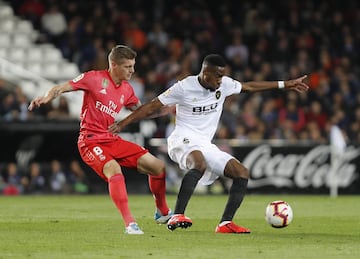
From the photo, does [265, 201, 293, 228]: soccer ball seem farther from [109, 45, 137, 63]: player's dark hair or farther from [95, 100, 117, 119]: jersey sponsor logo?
[109, 45, 137, 63]: player's dark hair

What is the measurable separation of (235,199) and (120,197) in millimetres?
1262

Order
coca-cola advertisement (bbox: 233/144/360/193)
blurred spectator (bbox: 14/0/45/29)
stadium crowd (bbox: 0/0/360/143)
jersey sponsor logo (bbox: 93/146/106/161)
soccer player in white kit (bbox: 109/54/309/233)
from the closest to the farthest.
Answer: soccer player in white kit (bbox: 109/54/309/233)
jersey sponsor logo (bbox: 93/146/106/161)
coca-cola advertisement (bbox: 233/144/360/193)
stadium crowd (bbox: 0/0/360/143)
blurred spectator (bbox: 14/0/45/29)

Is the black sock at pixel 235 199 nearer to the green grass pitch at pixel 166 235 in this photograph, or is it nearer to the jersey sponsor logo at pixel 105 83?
the green grass pitch at pixel 166 235

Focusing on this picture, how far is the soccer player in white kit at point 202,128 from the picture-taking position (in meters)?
10.8

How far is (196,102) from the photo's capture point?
1118 cm

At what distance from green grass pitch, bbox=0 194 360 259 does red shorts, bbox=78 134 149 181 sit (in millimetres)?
750

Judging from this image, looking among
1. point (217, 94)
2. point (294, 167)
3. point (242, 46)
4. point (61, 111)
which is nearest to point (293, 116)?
point (294, 167)

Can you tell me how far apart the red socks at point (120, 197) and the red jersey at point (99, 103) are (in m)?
0.69

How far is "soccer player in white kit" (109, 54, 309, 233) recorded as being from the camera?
425 inches

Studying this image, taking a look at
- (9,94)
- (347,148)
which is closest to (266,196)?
(347,148)

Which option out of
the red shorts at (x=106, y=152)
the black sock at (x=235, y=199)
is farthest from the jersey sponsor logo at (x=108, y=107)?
the black sock at (x=235, y=199)

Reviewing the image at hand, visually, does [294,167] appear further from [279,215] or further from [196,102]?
[196,102]

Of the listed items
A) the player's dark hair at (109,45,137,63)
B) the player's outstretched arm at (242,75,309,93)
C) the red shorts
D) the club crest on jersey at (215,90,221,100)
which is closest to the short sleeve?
the club crest on jersey at (215,90,221,100)

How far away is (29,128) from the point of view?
20625 millimetres
